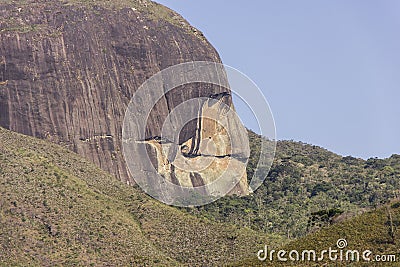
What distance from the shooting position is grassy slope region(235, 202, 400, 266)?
5938cm

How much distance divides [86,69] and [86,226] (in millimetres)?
27309

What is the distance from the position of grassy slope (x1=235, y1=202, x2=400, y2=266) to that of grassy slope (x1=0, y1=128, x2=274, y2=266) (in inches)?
611

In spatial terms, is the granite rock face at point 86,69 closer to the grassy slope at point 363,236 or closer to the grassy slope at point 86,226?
the grassy slope at point 86,226

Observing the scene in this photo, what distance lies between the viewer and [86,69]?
10319 cm

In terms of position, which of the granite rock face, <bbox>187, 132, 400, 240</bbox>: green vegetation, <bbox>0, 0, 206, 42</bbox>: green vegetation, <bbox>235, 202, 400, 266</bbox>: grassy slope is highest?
<bbox>0, 0, 206, 42</bbox>: green vegetation

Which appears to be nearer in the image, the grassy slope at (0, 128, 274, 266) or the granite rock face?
the grassy slope at (0, 128, 274, 266)

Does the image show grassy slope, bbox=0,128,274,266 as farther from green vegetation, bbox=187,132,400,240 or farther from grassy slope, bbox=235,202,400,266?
grassy slope, bbox=235,202,400,266

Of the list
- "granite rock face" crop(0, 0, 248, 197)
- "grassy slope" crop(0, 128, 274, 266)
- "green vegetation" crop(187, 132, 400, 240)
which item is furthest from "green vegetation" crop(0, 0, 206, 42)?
"green vegetation" crop(187, 132, 400, 240)

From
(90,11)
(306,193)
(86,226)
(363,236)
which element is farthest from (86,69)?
(363,236)

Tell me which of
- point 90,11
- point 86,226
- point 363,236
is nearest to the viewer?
point 363,236

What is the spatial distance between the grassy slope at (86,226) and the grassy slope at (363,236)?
15528mm

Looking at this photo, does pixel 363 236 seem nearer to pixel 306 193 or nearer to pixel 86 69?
pixel 86 69

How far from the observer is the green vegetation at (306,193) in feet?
313

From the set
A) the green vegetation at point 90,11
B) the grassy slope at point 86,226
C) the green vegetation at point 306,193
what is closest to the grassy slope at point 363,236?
the green vegetation at point 306,193
